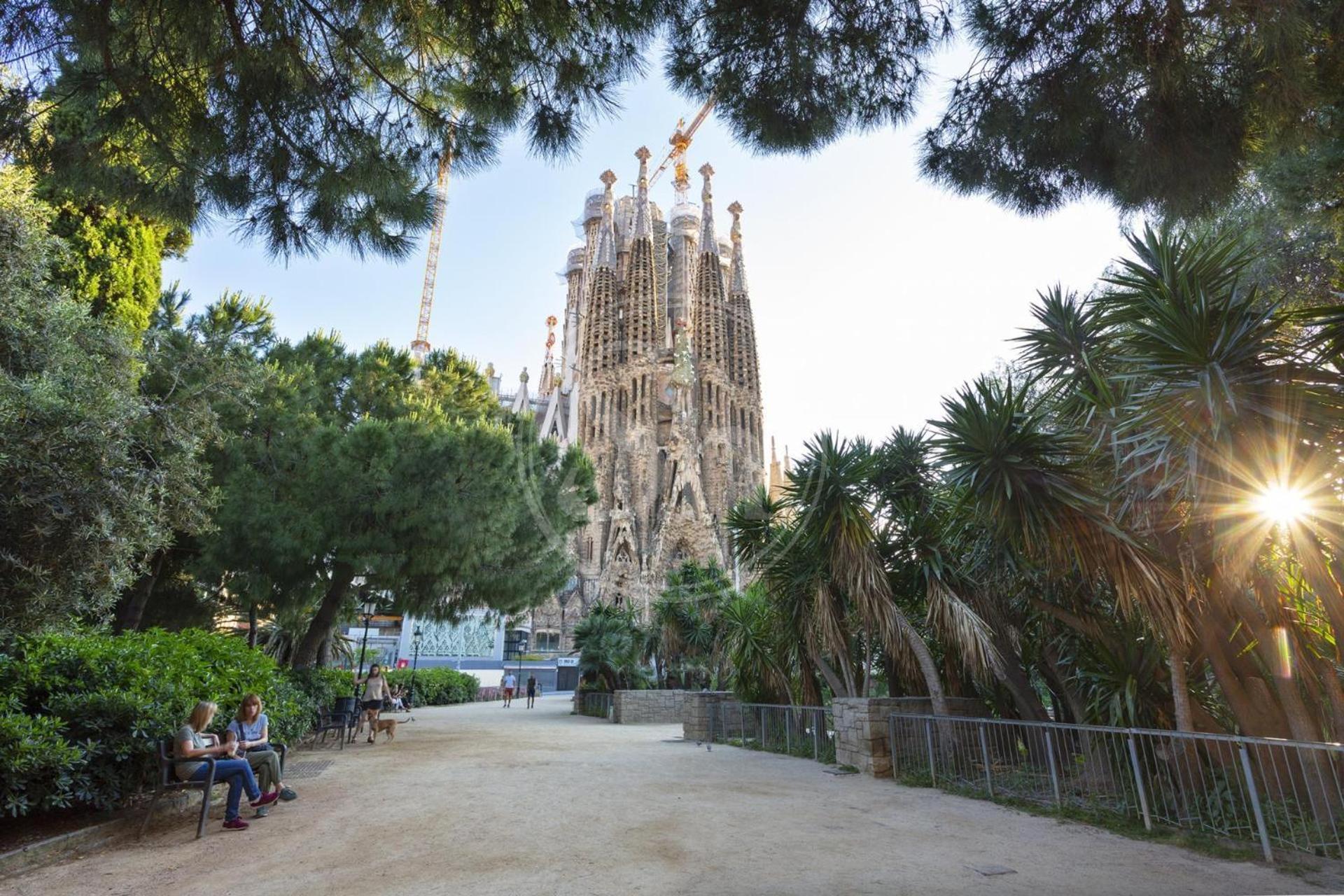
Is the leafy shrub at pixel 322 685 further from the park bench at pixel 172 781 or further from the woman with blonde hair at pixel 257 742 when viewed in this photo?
the park bench at pixel 172 781

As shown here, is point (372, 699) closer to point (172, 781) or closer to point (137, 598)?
point (137, 598)

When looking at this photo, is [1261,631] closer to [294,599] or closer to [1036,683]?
[1036,683]

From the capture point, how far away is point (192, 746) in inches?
206

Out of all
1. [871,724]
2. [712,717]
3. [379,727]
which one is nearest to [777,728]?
[712,717]

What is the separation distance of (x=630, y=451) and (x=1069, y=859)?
47.7 m

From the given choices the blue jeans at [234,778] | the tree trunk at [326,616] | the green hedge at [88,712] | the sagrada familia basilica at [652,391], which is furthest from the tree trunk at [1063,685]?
the sagrada familia basilica at [652,391]

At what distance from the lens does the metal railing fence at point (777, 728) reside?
9938mm

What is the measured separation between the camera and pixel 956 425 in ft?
21.3

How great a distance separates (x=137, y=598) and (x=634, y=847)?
38.4 ft

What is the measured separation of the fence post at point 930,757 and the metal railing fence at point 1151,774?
24 mm

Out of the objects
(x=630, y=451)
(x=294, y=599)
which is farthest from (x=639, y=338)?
(x=294, y=599)

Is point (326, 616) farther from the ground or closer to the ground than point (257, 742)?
farther from the ground

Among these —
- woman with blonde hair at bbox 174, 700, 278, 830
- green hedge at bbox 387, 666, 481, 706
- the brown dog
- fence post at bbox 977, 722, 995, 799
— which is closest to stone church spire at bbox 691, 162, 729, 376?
green hedge at bbox 387, 666, 481, 706

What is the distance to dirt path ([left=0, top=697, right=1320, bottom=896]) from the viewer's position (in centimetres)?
388
